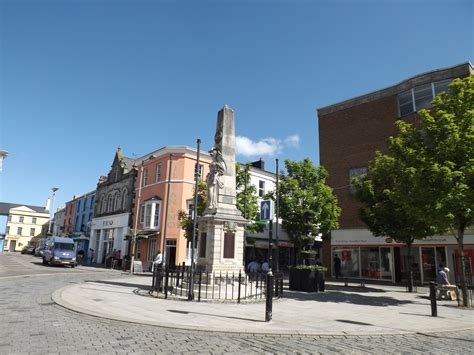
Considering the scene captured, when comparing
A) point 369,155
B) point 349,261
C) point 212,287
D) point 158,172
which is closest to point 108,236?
point 158,172

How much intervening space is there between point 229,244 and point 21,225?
89274mm

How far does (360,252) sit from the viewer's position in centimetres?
2714

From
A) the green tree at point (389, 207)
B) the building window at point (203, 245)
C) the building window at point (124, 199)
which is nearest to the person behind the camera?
the building window at point (203, 245)

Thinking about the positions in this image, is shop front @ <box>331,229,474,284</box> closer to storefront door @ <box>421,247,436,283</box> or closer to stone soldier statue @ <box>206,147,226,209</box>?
storefront door @ <box>421,247,436,283</box>

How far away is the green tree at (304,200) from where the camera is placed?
2492 cm

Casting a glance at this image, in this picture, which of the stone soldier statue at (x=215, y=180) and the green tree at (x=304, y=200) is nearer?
the stone soldier statue at (x=215, y=180)

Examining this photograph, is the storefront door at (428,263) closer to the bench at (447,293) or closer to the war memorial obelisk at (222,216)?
the bench at (447,293)

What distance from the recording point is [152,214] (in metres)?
33.5

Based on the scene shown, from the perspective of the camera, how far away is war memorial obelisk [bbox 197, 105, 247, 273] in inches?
540

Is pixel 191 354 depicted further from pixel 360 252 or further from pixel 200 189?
pixel 360 252

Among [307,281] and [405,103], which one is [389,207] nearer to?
[307,281]

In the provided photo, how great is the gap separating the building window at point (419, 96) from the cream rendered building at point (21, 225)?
88.1 meters

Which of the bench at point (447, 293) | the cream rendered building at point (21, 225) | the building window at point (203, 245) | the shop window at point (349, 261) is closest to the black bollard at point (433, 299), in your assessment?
the bench at point (447, 293)

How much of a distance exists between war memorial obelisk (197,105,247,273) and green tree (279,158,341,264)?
35.5 feet
